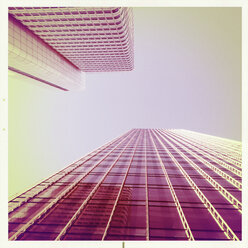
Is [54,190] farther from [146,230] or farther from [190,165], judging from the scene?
[190,165]

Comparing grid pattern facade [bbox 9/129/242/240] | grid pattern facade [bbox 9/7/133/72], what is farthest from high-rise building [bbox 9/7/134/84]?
grid pattern facade [bbox 9/129/242/240]

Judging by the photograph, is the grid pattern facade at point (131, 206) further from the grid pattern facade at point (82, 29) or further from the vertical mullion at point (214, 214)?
the grid pattern facade at point (82, 29)

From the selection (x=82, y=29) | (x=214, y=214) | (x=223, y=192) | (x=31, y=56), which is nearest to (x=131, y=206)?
(x=214, y=214)

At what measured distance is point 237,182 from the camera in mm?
17203

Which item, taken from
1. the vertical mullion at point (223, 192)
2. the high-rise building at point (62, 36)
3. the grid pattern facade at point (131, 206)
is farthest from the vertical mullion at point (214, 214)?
the high-rise building at point (62, 36)

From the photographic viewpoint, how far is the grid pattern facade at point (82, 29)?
39.8 m

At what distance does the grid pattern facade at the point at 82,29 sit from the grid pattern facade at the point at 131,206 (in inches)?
1347

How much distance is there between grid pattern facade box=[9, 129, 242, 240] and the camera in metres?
9.95

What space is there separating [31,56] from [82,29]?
14.0 metres

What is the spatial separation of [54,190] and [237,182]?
51.1 feet

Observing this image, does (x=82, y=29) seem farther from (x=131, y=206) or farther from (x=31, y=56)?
(x=131, y=206)
